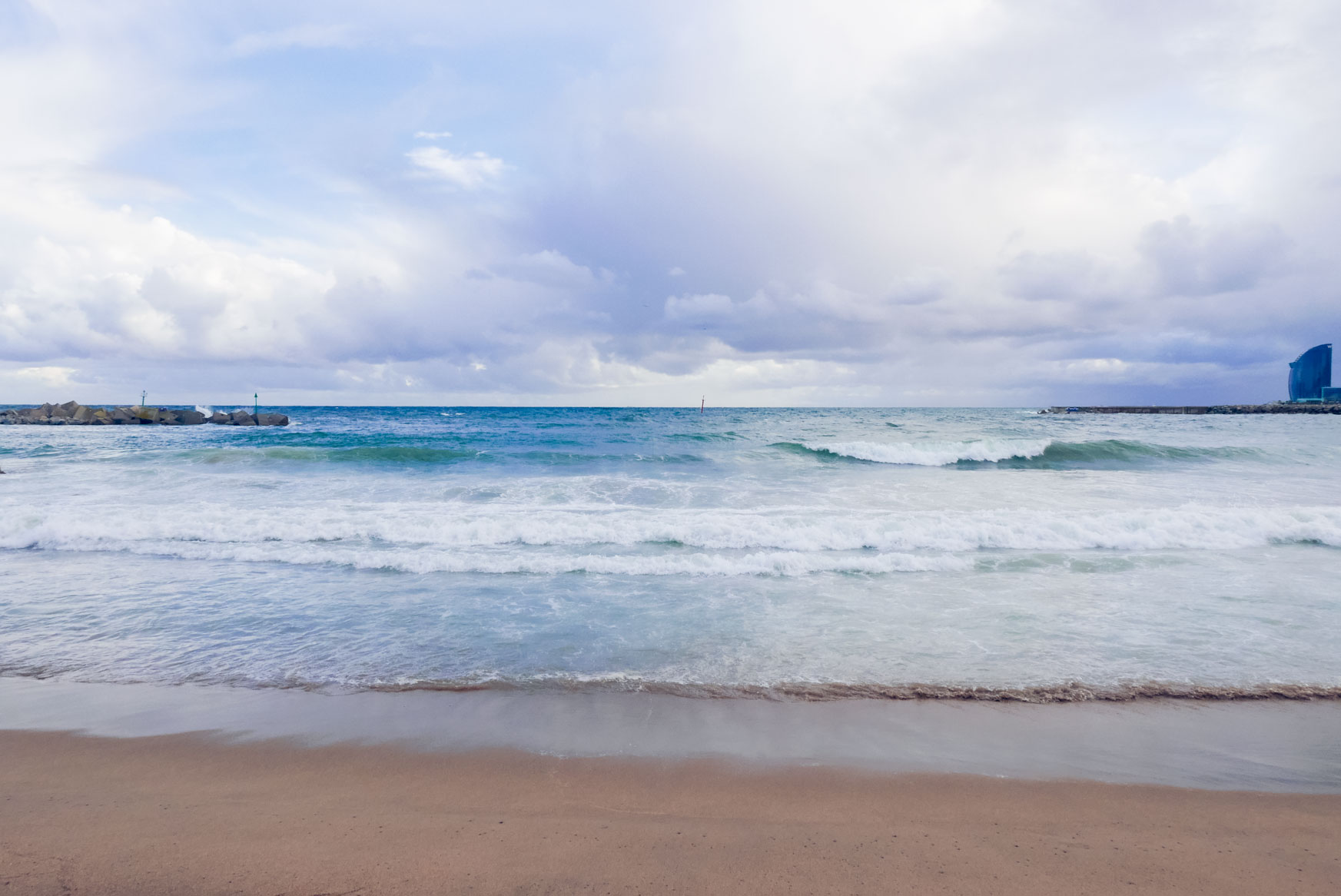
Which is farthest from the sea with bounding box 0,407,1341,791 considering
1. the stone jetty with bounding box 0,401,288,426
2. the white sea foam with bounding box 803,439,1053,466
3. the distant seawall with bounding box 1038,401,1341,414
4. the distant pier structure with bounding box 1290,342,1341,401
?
the distant pier structure with bounding box 1290,342,1341,401

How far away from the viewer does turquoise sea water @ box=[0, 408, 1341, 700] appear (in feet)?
19.0

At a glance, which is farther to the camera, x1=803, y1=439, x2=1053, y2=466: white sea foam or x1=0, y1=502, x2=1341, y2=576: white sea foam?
x1=803, y1=439, x2=1053, y2=466: white sea foam

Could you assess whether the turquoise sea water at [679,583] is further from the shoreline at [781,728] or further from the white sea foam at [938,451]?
the white sea foam at [938,451]

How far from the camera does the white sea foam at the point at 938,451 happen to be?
25.6 meters

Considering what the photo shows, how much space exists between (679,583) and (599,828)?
5.28 meters

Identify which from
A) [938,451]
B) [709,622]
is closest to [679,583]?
[709,622]

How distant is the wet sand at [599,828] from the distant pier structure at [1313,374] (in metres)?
153

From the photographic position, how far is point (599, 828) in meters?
3.53

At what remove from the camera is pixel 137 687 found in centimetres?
541

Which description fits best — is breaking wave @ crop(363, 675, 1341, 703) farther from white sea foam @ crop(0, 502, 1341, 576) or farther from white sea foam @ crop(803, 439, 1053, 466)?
white sea foam @ crop(803, 439, 1053, 466)

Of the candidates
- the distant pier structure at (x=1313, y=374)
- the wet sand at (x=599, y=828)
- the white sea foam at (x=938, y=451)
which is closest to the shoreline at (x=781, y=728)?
the wet sand at (x=599, y=828)

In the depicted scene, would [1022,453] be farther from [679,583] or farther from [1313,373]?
[1313,373]

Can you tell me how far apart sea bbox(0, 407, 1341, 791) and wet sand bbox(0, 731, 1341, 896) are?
30cm

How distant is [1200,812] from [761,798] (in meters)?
2.67
